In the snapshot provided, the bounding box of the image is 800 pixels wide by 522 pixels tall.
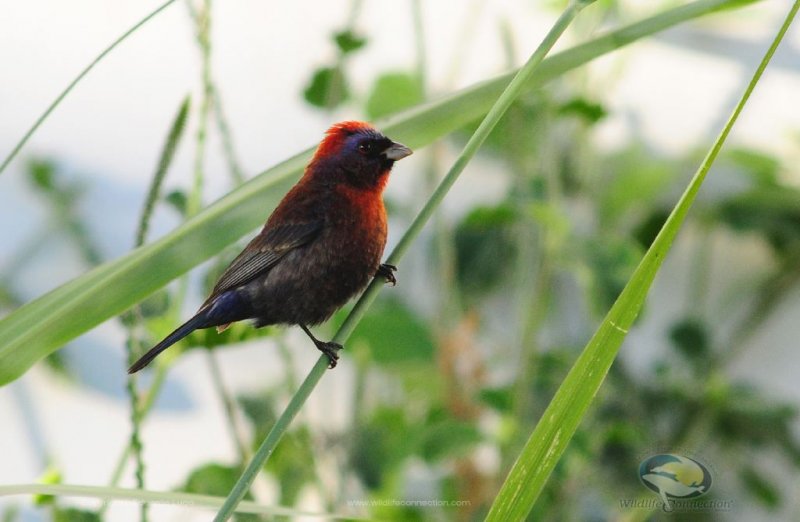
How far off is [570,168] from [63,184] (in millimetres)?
938

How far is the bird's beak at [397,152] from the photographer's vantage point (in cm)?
41

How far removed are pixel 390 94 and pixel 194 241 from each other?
1.15 metres

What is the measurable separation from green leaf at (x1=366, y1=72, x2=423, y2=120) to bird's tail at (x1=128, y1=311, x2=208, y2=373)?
1146mm

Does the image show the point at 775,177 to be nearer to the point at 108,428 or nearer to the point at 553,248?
the point at 553,248

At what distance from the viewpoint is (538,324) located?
125 cm

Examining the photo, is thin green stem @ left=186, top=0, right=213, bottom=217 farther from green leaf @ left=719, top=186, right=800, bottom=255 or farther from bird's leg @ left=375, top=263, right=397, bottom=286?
green leaf @ left=719, top=186, right=800, bottom=255

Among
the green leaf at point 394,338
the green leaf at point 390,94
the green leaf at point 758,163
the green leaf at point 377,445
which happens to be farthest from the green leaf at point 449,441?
the green leaf at point 758,163

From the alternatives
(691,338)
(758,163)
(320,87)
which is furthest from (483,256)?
(320,87)

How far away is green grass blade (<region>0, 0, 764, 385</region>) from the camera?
398mm

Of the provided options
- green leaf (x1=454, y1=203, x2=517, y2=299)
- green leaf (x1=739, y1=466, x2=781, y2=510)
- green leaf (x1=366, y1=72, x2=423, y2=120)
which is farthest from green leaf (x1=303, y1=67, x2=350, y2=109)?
green leaf (x1=739, y1=466, x2=781, y2=510)

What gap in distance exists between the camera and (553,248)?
1.22m

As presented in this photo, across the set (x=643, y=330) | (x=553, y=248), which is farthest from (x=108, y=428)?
(x=643, y=330)

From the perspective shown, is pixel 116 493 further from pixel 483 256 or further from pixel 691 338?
pixel 691 338

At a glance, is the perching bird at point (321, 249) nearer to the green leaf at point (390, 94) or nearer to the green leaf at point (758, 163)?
the green leaf at point (390, 94)
